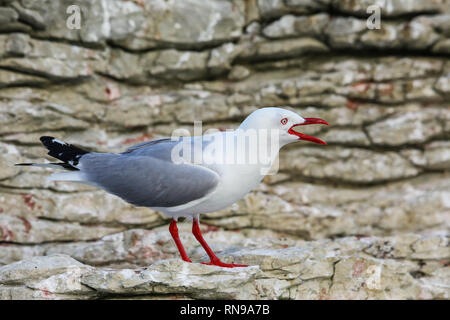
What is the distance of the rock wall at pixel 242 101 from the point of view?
7.69 metres

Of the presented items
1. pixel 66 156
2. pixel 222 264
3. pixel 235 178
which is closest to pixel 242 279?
pixel 222 264

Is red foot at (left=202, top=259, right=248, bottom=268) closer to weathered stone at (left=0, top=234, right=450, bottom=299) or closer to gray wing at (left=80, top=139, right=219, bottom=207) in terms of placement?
weathered stone at (left=0, top=234, right=450, bottom=299)

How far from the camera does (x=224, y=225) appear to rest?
807 centimetres

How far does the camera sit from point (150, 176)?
189 inches

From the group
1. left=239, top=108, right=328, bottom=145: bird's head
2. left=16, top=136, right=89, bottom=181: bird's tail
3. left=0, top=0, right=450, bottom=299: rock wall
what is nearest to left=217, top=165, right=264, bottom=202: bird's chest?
left=239, top=108, right=328, bottom=145: bird's head

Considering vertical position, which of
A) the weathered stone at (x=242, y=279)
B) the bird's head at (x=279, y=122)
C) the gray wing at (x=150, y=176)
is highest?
the bird's head at (x=279, y=122)

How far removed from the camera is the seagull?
4633mm

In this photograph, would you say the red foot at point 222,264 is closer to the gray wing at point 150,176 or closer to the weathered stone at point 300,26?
the gray wing at point 150,176

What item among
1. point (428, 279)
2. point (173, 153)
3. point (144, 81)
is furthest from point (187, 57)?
point (428, 279)

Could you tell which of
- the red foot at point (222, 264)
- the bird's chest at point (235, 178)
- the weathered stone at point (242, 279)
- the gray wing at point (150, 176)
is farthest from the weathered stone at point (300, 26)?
the red foot at point (222, 264)

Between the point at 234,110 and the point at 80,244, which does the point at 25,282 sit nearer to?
the point at 80,244

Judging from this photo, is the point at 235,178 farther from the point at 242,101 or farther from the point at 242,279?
the point at 242,101

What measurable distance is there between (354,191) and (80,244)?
14.3 ft

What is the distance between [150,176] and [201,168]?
51 centimetres
